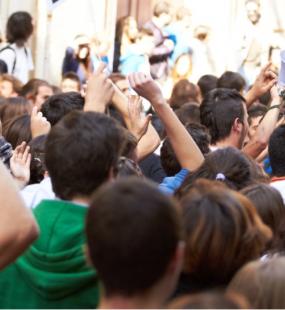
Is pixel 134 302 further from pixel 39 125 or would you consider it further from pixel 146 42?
pixel 146 42

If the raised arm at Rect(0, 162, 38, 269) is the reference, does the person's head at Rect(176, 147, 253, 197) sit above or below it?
below

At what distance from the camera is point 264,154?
7051 millimetres

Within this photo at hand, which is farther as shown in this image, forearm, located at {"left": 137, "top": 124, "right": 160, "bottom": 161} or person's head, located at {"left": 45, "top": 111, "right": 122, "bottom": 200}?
forearm, located at {"left": 137, "top": 124, "right": 160, "bottom": 161}

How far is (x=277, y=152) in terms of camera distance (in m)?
5.67

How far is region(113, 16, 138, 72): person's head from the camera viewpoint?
14.9 metres

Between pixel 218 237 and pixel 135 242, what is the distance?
2.19ft

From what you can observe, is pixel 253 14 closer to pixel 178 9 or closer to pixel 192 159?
pixel 178 9

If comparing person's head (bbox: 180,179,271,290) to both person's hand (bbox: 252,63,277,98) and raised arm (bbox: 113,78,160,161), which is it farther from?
person's hand (bbox: 252,63,277,98)

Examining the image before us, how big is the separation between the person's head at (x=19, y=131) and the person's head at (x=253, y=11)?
10.7m

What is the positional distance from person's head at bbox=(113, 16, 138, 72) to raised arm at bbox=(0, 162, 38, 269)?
37.9ft

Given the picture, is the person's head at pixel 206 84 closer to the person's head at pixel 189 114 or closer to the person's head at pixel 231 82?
the person's head at pixel 231 82

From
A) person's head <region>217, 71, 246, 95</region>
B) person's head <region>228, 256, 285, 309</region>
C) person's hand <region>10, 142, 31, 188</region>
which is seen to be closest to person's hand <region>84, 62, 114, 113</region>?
person's hand <region>10, 142, 31, 188</region>

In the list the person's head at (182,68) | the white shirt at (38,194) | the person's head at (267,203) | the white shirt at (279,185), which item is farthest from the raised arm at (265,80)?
the person's head at (182,68)

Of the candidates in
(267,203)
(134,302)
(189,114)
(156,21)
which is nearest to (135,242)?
(134,302)
